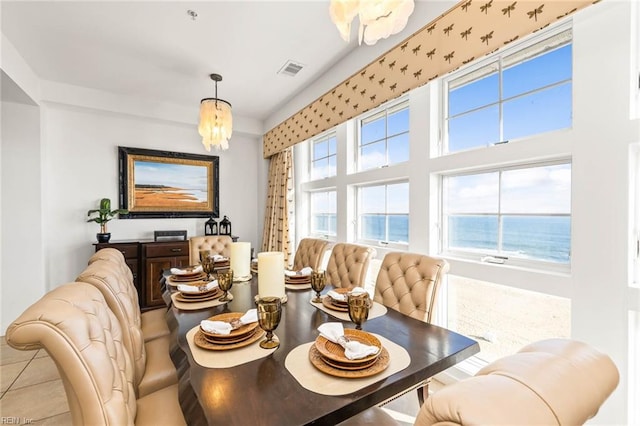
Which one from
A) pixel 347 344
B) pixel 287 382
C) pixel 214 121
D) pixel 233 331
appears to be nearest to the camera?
pixel 287 382

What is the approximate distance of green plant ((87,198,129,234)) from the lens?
3.48 m

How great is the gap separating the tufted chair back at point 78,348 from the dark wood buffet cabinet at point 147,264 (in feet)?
9.77

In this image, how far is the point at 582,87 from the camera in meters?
1.39

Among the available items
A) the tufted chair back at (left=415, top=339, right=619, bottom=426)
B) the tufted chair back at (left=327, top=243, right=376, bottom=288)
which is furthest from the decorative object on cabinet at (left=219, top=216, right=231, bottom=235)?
the tufted chair back at (left=415, top=339, right=619, bottom=426)

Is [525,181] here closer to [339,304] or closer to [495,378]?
[339,304]

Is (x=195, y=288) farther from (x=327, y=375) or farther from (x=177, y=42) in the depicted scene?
(x=177, y=42)

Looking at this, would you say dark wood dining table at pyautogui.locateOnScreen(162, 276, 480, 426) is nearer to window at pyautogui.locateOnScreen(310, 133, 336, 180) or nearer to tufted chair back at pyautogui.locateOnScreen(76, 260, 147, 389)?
tufted chair back at pyautogui.locateOnScreen(76, 260, 147, 389)

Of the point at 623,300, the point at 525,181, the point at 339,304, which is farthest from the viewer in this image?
the point at 525,181

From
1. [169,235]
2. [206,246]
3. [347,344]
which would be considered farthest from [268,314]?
[169,235]

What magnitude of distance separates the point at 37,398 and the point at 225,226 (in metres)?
2.63

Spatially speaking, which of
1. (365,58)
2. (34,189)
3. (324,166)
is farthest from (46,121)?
(365,58)

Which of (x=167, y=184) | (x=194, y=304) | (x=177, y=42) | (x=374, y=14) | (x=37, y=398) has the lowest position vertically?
(x=37, y=398)

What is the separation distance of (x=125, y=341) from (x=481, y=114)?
2556 mm

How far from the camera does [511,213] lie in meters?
1.81
